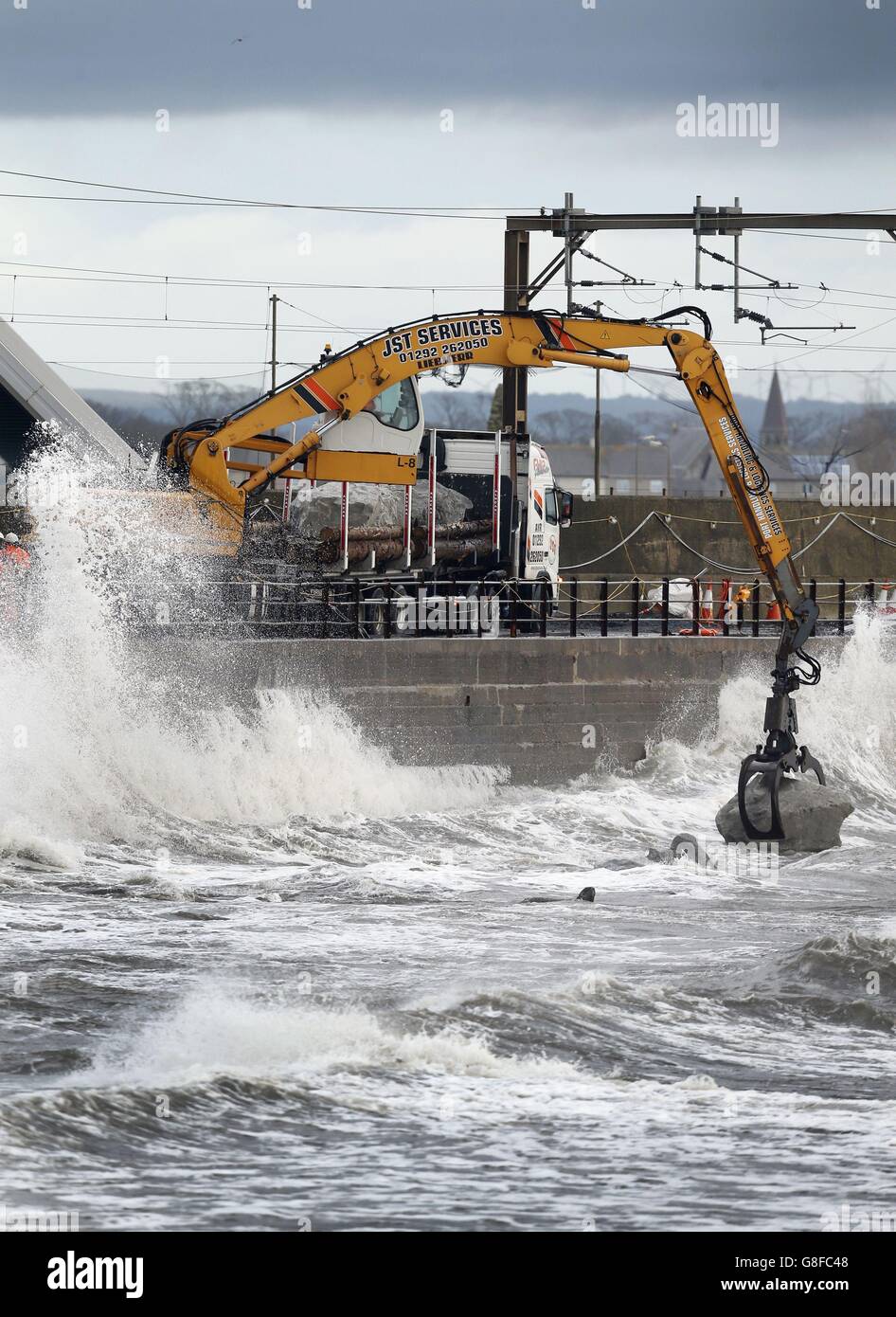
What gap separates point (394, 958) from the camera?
12664 millimetres

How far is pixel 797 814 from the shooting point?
19.2 metres

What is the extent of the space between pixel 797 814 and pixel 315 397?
8947 mm

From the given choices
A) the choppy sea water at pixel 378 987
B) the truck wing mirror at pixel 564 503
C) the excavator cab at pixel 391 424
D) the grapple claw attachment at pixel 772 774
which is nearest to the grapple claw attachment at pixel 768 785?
the grapple claw attachment at pixel 772 774

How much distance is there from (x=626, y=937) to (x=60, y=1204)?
740 cm

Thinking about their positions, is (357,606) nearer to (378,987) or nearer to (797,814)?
(797,814)

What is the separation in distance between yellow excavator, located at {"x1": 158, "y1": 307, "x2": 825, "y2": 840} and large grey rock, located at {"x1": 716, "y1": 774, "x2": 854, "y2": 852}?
219cm

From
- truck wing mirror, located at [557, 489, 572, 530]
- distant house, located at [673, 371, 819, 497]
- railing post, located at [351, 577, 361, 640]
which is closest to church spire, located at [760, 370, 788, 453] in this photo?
distant house, located at [673, 371, 819, 497]

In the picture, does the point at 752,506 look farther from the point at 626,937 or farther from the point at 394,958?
the point at 394,958

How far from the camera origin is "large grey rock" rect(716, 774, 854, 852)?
19000 mm

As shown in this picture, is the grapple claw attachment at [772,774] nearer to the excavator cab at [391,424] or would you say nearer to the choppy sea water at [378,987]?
the choppy sea water at [378,987]

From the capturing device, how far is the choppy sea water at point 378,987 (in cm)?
→ 764

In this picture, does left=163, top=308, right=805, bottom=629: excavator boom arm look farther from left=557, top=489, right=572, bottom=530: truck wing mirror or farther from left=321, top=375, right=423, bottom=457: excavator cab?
left=557, top=489, right=572, bottom=530: truck wing mirror

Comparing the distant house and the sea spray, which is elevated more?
the distant house

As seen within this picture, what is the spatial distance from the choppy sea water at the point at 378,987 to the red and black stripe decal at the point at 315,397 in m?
4.13
